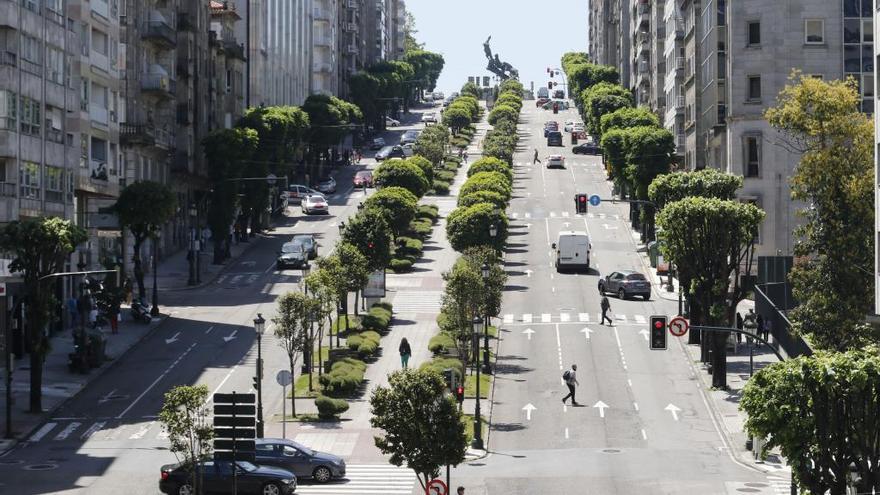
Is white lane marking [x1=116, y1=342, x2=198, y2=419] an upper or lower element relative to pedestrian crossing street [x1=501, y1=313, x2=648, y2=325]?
lower

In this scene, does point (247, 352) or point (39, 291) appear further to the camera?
point (247, 352)

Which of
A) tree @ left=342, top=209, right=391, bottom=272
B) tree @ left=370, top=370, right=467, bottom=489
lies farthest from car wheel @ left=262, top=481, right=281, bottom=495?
tree @ left=342, top=209, right=391, bottom=272

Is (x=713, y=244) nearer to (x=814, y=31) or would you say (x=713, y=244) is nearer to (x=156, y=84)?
(x=814, y=31)

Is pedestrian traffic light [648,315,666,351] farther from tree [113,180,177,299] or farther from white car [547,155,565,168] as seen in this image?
white car [547,155,565,168]

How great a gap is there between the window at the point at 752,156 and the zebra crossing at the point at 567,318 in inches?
589

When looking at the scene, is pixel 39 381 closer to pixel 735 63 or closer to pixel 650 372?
pixel 650 372

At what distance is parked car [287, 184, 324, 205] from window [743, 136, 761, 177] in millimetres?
60453

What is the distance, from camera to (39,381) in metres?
68.2

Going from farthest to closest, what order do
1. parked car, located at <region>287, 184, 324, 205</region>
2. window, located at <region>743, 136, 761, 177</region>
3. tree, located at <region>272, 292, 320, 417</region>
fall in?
parked car, located at <region>287, 184, 324, 205</region> → window, located at <region>743, 136, 761, 177</region> → tree, located at <region>272, 292, 320, 417</region>

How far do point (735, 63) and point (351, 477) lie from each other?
56.4 metres

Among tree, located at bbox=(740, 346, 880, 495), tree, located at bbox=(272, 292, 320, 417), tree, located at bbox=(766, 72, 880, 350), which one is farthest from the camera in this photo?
tree, located at bbox=(272, 292, 320, 417)

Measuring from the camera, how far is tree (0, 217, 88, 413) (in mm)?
67438

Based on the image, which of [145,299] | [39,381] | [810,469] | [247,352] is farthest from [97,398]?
[810,469]

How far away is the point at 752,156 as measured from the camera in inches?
4193
